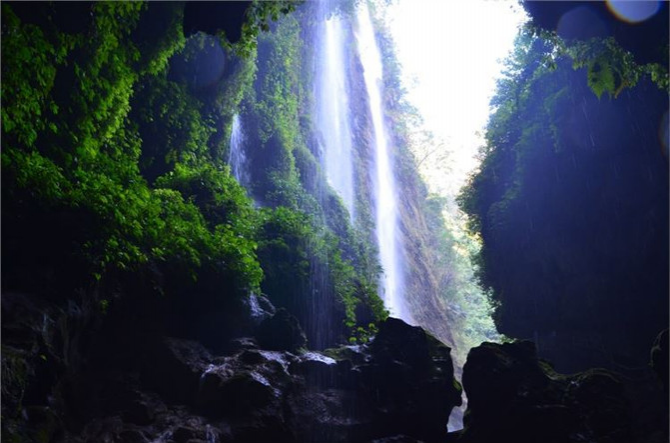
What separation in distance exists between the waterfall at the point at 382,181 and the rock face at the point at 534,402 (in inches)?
519

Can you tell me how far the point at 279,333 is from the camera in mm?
10180

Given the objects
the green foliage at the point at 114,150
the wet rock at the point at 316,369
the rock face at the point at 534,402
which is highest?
the green foliage at the point at 114,150

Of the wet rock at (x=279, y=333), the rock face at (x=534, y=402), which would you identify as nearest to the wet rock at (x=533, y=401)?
Result: the rock face at (x=534, y=402)

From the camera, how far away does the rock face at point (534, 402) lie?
959 centimetres

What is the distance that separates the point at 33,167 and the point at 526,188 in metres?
13.9

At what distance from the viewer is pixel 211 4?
7109 millimetres

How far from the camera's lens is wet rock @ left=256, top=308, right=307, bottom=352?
1012 cm

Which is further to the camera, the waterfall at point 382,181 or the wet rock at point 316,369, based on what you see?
the waterfall at point 382,181

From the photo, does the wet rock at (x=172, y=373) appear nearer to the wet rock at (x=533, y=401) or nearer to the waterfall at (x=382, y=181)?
the wet rock at (x=533, y=401)

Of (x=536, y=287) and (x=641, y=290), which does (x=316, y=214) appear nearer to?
(x=536, y=287)

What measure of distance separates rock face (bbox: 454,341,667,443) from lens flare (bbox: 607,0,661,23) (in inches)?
248

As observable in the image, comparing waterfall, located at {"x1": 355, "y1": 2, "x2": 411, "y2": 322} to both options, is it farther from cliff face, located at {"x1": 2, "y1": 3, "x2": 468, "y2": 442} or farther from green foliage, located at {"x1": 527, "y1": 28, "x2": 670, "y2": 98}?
green foliage, located at {"x1": 527, "y1": 28, "x2": 670, "y2": 98}

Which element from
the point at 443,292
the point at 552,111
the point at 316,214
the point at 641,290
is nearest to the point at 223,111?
the point at 316,214

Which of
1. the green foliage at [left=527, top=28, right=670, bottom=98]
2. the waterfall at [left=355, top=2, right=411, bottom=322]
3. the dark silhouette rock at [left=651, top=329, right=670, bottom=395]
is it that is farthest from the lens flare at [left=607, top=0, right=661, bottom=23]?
the waterfall at [left=355, top=2, right=411, bottom=322]
